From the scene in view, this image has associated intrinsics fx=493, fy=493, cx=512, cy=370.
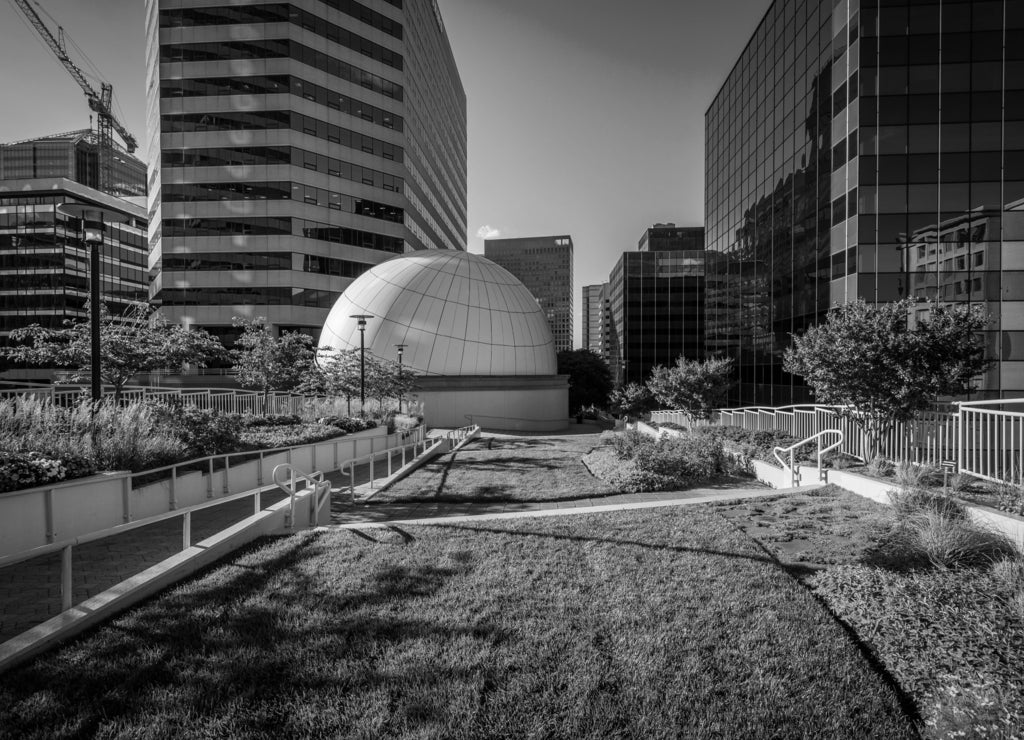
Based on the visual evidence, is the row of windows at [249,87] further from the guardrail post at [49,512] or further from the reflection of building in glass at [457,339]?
the guardrail post at [49,512]

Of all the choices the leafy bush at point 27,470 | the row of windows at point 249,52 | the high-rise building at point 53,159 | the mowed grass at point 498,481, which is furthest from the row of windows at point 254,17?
the high-rise building at point 53,159

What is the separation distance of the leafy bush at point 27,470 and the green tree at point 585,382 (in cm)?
5627

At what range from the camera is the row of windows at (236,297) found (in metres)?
50.2

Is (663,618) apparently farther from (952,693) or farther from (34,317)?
(34,317)

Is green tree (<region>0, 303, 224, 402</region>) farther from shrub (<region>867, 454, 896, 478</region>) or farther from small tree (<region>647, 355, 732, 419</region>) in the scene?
small tree (<region>647, 355, 732, 419</region>)

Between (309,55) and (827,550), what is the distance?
6178 centimetres

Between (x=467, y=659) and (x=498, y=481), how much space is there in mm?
8476

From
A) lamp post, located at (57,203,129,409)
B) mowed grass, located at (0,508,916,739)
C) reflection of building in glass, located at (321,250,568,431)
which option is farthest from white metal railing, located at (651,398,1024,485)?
reflection of building in glass, located at (321,250,568,431)

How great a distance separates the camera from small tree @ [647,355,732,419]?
2638 cm

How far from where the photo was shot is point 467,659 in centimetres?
371

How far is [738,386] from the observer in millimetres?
37625

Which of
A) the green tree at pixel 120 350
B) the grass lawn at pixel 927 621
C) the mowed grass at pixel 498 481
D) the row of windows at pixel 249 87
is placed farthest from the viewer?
the row of windows at pixel 249 87

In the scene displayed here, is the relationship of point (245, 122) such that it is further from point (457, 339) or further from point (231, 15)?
point (457, 339)

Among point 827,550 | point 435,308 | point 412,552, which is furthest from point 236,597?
point 435,308
